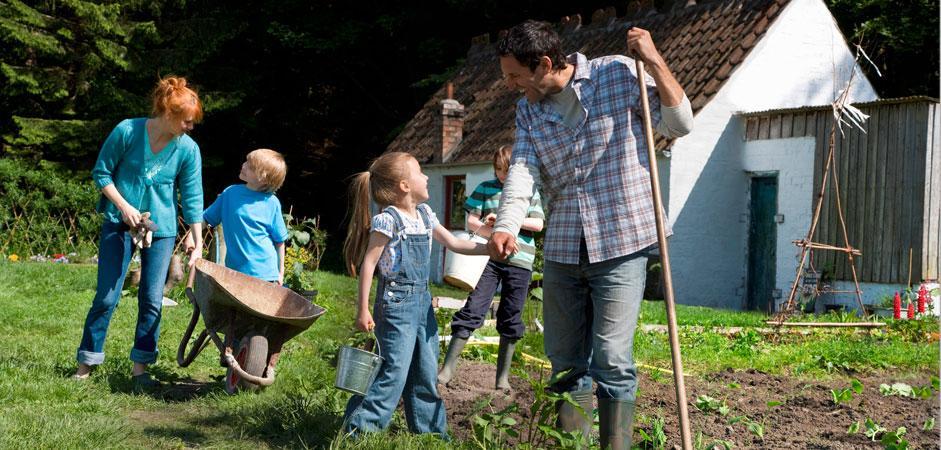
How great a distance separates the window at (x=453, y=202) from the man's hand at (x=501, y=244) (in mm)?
14908

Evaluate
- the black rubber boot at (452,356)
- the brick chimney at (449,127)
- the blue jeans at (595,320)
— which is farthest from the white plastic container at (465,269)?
the brick chimney at (449,127)

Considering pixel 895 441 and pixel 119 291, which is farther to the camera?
pixel 119 291

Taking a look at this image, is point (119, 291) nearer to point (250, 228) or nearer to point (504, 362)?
point (250, 228)

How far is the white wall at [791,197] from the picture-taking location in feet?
43.7

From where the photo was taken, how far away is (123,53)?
2244 cm

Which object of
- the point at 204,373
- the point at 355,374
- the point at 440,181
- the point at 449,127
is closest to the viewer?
the point at 355,374

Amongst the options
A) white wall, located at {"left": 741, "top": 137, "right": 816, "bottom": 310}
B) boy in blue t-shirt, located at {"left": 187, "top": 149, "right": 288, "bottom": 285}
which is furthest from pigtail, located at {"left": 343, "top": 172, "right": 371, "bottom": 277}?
white wall, located at {"left": 741, "top": 137, "right": 816, "bottom": 310}

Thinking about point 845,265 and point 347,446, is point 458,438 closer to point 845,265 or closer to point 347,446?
point 347,446

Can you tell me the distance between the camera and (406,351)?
4152mm

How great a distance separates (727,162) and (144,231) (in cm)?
1062

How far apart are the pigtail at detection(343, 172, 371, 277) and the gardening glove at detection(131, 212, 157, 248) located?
137 centimetres

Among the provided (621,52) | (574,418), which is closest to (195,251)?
(574,418)

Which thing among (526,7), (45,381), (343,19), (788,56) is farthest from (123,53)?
(45,381)

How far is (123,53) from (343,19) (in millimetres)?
6834
